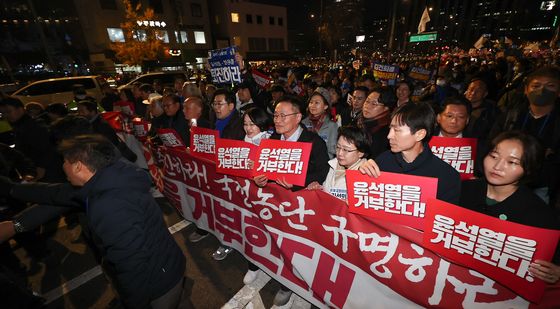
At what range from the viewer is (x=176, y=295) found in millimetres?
2416

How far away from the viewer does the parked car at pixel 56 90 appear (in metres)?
12.4

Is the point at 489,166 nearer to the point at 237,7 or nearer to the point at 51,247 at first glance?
the point at 51,247

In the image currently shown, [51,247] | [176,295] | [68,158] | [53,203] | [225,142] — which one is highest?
[68,158]

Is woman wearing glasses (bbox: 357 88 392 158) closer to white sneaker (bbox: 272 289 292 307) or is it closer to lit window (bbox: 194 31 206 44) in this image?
white sneaker (bbox: 272 289 292 307)

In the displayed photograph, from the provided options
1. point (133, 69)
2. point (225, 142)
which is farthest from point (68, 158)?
point (133, 69)

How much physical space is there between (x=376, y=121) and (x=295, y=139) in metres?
1.50

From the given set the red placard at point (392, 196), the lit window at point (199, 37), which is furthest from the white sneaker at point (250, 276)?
the lit window at point (199, 37)

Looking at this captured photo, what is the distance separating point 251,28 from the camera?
44344 mm

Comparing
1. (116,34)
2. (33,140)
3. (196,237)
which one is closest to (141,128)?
(33,140)

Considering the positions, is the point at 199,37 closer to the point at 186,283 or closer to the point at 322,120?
the point at 322,120

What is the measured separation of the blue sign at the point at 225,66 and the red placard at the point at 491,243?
5.00 metres

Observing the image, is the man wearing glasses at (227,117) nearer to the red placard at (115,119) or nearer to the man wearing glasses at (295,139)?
the man wearing glasses at (295,139)

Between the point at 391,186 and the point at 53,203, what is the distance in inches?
116

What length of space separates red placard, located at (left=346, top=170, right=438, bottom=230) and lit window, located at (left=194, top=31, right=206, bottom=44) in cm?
4328
